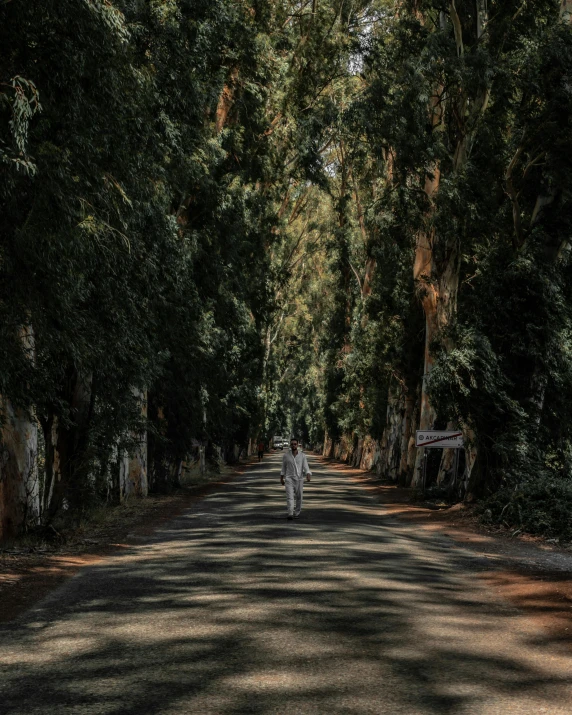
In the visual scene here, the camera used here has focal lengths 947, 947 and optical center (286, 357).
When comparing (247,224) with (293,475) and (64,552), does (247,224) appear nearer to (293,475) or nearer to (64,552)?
(293,475)

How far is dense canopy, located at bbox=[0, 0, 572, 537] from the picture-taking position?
39.8ft

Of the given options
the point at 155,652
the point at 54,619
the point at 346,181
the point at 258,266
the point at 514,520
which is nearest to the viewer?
the point at 155,652

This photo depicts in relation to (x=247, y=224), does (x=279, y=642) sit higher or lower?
lower

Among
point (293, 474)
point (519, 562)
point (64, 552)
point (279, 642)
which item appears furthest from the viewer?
point (293, 474)

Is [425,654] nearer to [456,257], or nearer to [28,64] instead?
[28,64]

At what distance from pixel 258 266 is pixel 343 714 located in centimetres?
3435

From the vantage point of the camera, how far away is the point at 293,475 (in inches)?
795

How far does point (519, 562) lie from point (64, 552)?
287 inches

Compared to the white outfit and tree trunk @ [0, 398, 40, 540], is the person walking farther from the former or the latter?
tree trunk @ [0, 398, 40, 540]

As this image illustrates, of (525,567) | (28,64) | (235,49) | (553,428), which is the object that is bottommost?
(525,567)

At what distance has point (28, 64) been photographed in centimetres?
1135

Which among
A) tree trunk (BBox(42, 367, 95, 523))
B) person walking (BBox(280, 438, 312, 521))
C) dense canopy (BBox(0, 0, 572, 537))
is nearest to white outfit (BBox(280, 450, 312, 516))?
person walking (BBox(280, 438, 312, 521))

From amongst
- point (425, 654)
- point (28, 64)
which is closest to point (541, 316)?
point (28, 64)

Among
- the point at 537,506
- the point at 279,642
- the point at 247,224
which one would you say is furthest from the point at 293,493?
the point at 247,224
